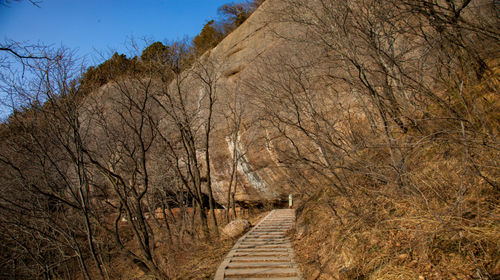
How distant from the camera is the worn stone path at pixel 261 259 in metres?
5.18

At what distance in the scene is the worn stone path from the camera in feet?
17.0

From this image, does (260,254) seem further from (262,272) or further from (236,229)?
(236,229)

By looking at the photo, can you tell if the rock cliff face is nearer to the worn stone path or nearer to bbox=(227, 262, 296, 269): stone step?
the worn stone path

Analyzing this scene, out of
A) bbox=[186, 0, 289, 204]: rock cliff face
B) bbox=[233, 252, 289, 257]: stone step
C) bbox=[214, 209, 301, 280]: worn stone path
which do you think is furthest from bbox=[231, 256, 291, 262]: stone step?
bbox=[186, 0, 289, 204]: rock cliff face

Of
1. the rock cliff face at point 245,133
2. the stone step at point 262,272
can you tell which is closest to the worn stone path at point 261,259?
the stone step at point 262,272

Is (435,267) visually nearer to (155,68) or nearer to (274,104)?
(274,104)

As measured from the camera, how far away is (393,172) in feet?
15.3

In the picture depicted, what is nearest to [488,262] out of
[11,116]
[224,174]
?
[11,116]

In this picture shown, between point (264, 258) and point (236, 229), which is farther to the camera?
point (236, 229)

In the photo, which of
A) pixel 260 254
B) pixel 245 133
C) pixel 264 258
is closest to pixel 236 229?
pixel 260 254

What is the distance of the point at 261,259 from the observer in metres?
6.12

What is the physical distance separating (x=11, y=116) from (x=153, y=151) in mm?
7409

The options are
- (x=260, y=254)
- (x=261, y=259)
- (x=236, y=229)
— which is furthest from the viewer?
(x=236, y=229)

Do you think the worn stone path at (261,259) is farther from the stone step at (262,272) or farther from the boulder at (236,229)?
the boulder at (236,229)
